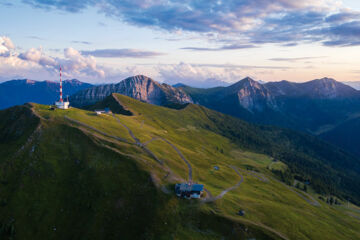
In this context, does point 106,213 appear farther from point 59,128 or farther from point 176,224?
point 59,128

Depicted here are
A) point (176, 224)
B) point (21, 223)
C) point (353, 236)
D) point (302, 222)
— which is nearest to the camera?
point (176, 224)

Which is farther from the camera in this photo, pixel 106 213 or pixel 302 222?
pixel 302 222

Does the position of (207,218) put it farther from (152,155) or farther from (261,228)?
(152,155)

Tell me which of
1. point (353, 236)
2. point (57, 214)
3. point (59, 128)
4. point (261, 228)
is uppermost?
point (59, 128)

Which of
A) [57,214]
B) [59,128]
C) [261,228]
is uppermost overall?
[59,128]

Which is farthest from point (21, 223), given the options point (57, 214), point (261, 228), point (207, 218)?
point (261, 228)

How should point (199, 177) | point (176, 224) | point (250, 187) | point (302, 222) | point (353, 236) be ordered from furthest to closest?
point (250, 187) < point (199, 177) < point (353, 236) < point (302, 222) < point (176, 224)

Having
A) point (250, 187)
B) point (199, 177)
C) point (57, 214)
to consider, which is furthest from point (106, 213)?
point (250, 187)

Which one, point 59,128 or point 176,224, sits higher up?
point 59,128

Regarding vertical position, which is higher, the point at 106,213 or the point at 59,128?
the point at 59,128
